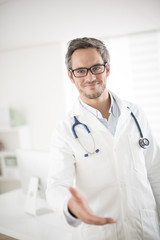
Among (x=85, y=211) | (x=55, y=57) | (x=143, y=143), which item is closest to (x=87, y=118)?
(x=143, y=143)

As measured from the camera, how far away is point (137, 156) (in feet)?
3.71

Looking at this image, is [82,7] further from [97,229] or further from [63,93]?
[97,229]

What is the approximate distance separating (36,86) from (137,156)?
2381mm

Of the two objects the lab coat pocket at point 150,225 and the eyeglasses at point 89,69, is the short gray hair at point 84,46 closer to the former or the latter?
the eyeglasses at point 89,69

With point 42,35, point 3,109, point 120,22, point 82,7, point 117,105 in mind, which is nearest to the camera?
point 117,105

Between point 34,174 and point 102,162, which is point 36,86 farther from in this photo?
point 102,162

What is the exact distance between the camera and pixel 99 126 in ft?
3.71

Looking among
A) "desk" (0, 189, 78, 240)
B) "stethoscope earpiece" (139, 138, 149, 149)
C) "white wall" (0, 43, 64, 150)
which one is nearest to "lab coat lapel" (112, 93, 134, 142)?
→ "stethoscope earpiece" (139, 138, 149, 149)

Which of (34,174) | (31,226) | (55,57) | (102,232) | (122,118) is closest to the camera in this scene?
(102,232)

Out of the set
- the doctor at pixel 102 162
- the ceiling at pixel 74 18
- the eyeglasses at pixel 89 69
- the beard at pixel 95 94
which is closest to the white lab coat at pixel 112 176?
the doctor at pixel 102 162

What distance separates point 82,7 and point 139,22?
70cm

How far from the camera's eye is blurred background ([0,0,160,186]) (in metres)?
2.28

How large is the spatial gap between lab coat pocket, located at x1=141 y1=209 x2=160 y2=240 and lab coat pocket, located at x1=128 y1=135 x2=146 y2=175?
21 centimetres

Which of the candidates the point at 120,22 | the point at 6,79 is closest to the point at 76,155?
the point at 120,22
